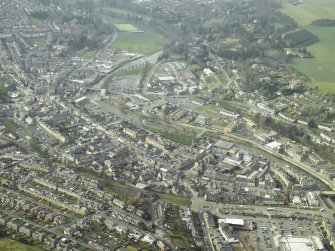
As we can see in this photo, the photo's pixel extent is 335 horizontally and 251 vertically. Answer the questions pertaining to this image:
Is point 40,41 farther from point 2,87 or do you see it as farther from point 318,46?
point 318,46

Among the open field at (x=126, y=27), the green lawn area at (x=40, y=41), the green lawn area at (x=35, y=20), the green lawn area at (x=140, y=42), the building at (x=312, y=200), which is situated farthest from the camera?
the open field at (x=126, y=27)

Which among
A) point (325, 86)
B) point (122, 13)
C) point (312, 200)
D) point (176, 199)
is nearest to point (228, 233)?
point (176, 199)

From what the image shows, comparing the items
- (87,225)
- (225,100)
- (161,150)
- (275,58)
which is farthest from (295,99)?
(87,225)

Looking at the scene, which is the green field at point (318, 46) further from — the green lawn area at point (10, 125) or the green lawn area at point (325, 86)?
the green lawn area at point (10, 125)

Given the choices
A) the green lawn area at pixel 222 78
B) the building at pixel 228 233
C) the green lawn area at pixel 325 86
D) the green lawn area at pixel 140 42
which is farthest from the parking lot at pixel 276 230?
the green lawn area at pixel 140 42

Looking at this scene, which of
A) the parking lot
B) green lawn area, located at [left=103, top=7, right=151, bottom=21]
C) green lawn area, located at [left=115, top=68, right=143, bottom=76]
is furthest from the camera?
green lawn area, located at [left=103, top=7, right=151, bottom=21]

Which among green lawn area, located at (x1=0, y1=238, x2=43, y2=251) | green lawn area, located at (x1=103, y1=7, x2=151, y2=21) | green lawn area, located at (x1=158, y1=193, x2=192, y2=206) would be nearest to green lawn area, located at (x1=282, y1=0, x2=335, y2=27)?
green lawn area, located at (x1=103, y1=7, x2=151, y2=21)

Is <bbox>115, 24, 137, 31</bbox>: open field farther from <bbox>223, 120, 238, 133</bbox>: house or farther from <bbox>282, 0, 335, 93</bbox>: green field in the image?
<bbox>223, 120, 238, 133</bbox>: house
